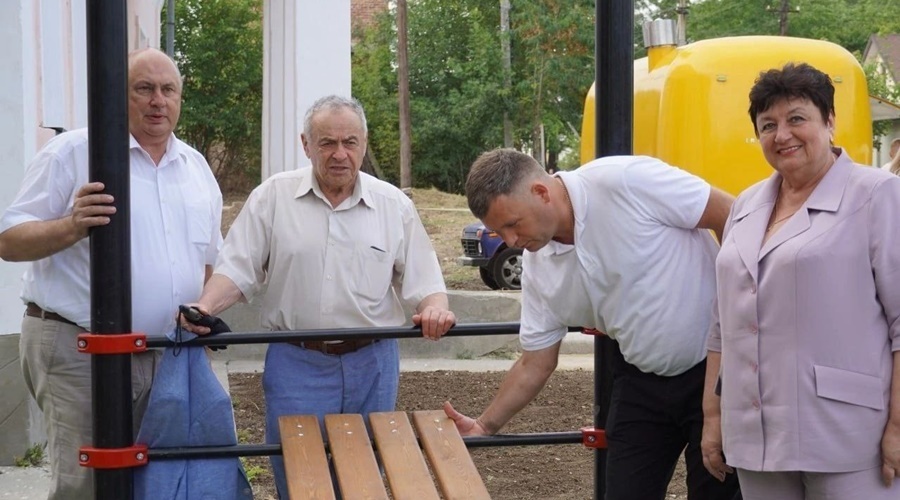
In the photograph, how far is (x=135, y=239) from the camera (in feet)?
10.8

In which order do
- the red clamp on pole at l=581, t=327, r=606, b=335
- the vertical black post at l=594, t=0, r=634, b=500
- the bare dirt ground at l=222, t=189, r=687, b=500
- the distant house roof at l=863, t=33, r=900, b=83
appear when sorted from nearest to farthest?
the vertical black post at l=594, t=0, r=634, b=500 < the red clamp on pole at l=581, t=327, r=606, b=335 < the bare dirt ground at l=222, t=189, r=687, b=500 < the distant house roof at l=863, t=33, r=900, b=83

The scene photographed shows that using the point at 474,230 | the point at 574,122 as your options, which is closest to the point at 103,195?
the point at 474,230

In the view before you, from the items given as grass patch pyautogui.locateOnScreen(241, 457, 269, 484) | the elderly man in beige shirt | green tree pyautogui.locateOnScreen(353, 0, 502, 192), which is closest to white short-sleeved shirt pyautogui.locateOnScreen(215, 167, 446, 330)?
the elderly man in beige shirt

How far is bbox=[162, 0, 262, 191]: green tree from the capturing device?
31.6 m

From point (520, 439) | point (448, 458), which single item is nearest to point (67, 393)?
point (448, 458)

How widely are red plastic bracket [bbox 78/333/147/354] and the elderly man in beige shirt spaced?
2.72ft

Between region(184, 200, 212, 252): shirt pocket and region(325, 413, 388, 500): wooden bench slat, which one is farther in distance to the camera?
region(184, 200, 212, 252): shirt pocket

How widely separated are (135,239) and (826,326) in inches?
76.0

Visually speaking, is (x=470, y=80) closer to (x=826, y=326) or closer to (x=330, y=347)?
(x=330, y=347)

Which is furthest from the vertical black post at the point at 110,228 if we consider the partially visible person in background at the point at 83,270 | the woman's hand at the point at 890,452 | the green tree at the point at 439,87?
the green tree at the point at 439,87

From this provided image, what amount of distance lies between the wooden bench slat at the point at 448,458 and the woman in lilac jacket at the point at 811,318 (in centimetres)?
63

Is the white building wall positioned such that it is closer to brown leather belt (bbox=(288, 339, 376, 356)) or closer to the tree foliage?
brown leather belt (bbox=(288, 339, 376, 356))

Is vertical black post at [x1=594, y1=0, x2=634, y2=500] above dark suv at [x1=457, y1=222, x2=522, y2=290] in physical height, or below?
above

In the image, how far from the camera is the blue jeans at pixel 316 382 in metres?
3.56
